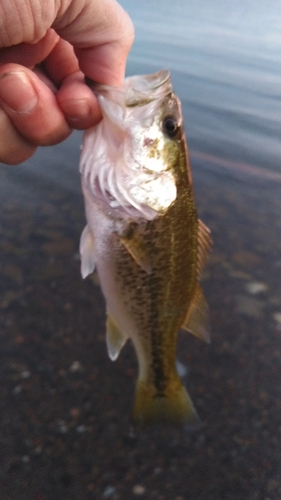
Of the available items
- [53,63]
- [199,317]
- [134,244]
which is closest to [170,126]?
[134,244]

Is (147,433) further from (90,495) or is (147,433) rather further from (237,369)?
(237,369)

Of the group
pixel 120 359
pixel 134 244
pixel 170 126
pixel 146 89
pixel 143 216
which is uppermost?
pixel 146 89

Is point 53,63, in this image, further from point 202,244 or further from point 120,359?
point 120,359

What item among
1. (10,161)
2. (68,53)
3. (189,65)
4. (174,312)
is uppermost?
(68,53)

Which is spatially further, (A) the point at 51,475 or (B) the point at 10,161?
(A) the point at 51,475

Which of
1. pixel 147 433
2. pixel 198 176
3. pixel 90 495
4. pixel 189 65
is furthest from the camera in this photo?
pixel 189 65

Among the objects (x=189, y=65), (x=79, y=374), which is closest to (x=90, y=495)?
(x=79, y=374)
